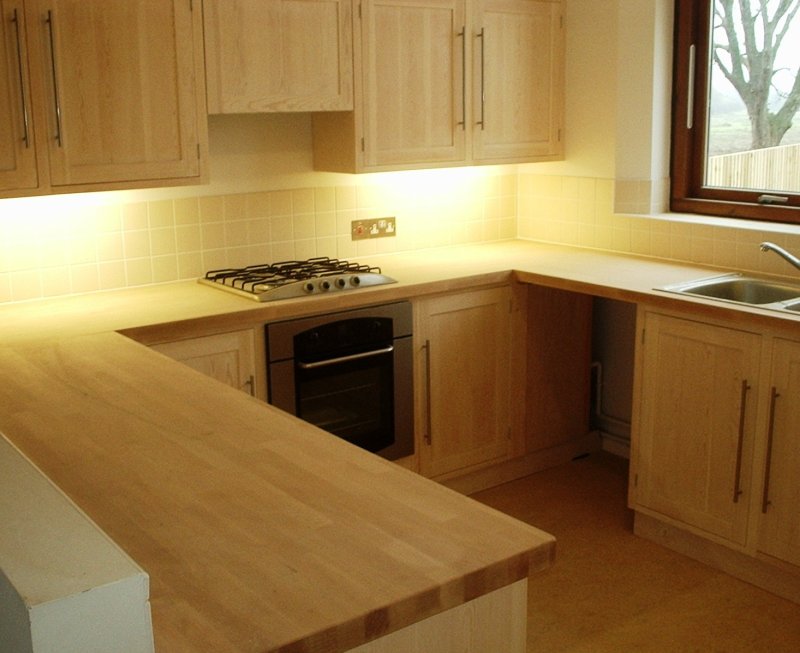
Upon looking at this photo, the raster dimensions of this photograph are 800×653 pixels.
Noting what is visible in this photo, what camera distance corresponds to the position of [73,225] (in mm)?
3461

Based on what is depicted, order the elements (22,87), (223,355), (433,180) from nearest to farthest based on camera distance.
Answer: (22,87), (223,355), (433,180)

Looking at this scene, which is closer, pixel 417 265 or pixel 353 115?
pixel 353 115

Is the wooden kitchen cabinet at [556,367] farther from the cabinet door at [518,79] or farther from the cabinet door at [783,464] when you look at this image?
the cabinet door at [783,464]

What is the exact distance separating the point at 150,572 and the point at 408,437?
2.42 metres

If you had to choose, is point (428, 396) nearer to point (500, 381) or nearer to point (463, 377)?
point (463, 377)

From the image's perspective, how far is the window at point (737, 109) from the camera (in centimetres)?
377

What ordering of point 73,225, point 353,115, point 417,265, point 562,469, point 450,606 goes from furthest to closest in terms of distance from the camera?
point 562,469
point 417,265
point 353,115
point 73,225
point 450,606

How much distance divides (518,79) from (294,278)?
138 centimetres

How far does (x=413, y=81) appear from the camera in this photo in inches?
151

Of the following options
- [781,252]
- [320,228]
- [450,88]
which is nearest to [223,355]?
[320,228]

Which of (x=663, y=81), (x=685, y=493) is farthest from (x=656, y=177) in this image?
(x=685, y=493)

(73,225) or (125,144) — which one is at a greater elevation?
(125,144)

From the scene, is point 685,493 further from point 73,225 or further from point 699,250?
point 73,225

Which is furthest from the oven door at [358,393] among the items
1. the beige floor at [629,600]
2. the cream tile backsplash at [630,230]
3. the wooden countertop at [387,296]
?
the cream tile backsplash at [630,230]
